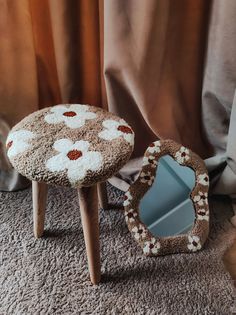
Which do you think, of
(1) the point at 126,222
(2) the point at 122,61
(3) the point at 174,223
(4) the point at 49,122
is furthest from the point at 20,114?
(3) the point at 174,223

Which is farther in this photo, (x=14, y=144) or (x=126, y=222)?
(x=126, y=222)

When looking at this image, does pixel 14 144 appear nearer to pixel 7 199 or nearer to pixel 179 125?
pixel 7 199

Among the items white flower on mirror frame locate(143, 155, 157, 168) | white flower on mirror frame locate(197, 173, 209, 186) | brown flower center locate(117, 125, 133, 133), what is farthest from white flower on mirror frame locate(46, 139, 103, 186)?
white flower on mirror frame locate(197, 173, 209, 186)

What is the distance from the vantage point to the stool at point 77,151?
965 millimetres

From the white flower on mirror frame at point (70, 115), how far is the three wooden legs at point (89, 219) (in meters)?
0.18

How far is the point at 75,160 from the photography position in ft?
3.22

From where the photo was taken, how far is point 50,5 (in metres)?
1.19

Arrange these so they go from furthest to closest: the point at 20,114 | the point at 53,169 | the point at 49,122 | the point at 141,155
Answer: the point at 141,155, the point at 20,114, the point at 49,122, the point at 53,169

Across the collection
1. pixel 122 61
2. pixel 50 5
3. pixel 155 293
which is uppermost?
pixel 50 5

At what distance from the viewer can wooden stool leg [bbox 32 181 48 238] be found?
1.17 meters

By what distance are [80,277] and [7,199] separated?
1.32 ft

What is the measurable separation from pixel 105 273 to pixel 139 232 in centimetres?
15

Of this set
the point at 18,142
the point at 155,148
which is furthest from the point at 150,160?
the point at 18,142

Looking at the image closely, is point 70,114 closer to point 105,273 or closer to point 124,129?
point 124,129
